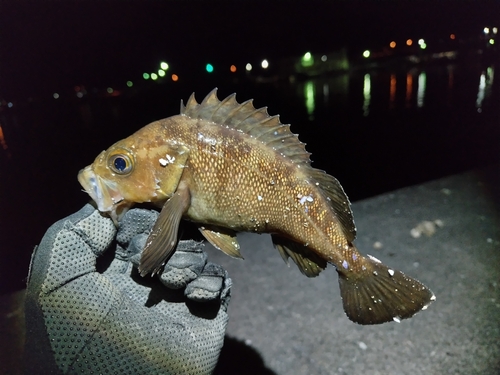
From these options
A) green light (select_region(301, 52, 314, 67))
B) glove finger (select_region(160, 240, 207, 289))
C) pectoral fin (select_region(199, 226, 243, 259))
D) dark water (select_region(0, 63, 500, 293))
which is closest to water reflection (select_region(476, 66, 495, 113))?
dark water (select_region(0, 63, 500, 293))

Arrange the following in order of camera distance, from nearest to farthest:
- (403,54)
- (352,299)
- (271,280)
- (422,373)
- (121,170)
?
1. (121,170)
2. (352,299)
3. (422,373)
4. (271,280)
5. (403,54)

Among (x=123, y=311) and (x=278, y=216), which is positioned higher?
(x=278, y=216)

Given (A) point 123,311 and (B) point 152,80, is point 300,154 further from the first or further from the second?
(B) point 152,80

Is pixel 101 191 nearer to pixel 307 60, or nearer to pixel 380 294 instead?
pixel 380 294

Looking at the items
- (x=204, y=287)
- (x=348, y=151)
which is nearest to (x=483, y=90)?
(x=348, y=151)

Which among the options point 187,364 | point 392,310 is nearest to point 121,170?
point 187,364

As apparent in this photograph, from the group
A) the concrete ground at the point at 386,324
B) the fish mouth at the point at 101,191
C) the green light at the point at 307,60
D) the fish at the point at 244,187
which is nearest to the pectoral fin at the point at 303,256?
the fish at the point at 244,187

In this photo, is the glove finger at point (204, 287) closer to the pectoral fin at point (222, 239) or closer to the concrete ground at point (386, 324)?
the pectoral fin at point (222, 239)
